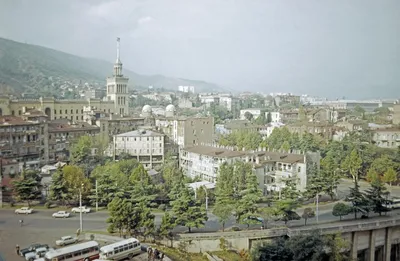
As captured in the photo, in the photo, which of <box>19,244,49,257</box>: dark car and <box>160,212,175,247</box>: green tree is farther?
<box>160,212,175,247</box>: green tree

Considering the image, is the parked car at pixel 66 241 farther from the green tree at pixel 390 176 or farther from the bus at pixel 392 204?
the green tree at pixel 390 176

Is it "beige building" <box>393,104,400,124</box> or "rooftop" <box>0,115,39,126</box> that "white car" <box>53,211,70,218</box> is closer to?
"rooftop" <box>0,115,39,126</box>

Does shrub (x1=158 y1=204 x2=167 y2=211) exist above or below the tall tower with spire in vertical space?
below

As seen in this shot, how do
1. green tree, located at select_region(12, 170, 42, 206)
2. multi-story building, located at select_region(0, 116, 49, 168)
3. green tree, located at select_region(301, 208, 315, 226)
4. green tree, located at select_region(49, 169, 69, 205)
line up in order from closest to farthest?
A: green tree, located at select_region(301, 208, 315, 226), green tree, located at select_region(12, 170, 42, 206), green tree, located at select_region(49, 169, 69, 205), multi-story building, located at select_region(0, 116, 49, 168)

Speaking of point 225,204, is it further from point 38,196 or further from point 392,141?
point 392,141

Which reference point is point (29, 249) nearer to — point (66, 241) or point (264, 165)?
point (66, 241)

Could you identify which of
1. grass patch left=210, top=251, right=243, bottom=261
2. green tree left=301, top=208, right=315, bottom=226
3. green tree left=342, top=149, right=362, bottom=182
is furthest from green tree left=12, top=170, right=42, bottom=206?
green tree left=342, top=149, right=362, bottom=182
